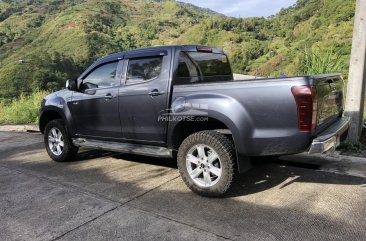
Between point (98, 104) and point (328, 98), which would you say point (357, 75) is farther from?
point (98, 104)

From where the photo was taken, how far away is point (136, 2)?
16325 centimetres

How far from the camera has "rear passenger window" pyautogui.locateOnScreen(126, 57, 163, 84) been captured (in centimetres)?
485

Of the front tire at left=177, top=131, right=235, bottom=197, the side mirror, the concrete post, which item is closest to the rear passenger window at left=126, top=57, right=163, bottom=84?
the front tire at left=177, top=131, right=235, bottom=197

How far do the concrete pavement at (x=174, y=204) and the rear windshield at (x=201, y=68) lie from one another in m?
1.41

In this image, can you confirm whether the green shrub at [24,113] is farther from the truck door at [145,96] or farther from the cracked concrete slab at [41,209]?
the truck door at [145,96]

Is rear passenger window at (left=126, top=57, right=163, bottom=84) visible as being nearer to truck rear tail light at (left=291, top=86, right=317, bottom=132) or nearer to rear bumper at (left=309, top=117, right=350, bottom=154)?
truck rear tail light at (left=291, top=86, right=317, bottom=132)

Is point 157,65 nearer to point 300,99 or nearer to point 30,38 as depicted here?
point 300,99

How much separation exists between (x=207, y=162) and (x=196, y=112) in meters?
0.60

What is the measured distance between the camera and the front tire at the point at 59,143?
621 cm

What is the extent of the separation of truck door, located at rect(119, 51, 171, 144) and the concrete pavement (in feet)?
2.24

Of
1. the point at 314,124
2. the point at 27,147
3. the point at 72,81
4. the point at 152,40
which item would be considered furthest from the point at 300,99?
the point at 152,40

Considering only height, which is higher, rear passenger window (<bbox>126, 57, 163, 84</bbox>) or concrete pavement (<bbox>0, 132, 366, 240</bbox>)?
rear passenger window (<bbox>126, 57, 163, 84</bbox>)

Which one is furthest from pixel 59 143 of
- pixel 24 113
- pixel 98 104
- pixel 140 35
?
pixel 140 35

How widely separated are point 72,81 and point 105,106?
0.95m
